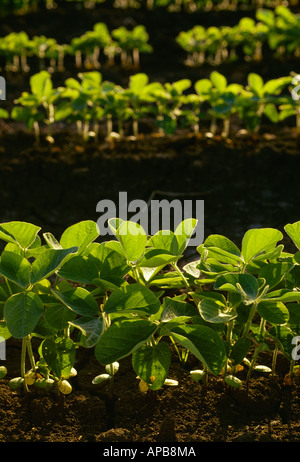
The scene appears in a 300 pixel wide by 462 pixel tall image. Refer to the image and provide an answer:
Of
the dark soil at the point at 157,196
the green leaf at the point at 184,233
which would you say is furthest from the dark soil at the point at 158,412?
the green leaf at the point at 184,233

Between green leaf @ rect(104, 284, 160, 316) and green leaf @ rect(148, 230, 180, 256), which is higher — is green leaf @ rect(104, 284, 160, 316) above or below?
below

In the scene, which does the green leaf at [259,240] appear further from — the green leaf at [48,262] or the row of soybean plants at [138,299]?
the green leaf at [48,262]

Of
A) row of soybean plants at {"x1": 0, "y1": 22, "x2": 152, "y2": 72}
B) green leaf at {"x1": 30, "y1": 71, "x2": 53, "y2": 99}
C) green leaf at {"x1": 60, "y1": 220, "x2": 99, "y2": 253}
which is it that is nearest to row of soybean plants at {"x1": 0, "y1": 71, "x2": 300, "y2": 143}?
green leaf at {"x1": 30, "y1": 71, "x2": 53, "y2": 99}

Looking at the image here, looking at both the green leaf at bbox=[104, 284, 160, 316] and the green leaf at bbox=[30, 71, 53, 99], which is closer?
the green leaf at bbox=[104, 284, 160, 316]

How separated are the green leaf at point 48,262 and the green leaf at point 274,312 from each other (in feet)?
1.81

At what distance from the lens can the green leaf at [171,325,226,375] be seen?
1394mm

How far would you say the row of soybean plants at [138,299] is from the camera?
1.39 metres

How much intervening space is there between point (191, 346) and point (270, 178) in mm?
2314

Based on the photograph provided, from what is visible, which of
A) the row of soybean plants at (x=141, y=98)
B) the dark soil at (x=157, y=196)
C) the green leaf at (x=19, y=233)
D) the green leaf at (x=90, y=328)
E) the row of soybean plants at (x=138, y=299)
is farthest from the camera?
the row of soybean plants at (x=141, y=98)

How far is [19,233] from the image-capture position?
1504 mm

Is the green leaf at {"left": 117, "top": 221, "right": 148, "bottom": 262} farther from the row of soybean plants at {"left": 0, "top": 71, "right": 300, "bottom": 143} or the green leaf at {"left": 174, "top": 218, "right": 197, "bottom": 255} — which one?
the row of soybean plants at {"left": 0, "top": 71, "right": 300, "bottom": 143}

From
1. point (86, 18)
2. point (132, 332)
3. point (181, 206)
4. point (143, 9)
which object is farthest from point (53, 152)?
point (143, 9)

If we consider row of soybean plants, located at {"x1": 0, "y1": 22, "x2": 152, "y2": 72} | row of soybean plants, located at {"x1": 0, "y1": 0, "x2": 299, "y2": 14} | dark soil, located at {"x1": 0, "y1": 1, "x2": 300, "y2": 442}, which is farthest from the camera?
row of soybean plants, located at {"x1": 0, "y1": 0, "x2": 299, "y2": 14}

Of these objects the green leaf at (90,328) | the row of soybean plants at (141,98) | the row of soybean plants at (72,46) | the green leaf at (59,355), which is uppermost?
the row of soybean plants at (72,46)
